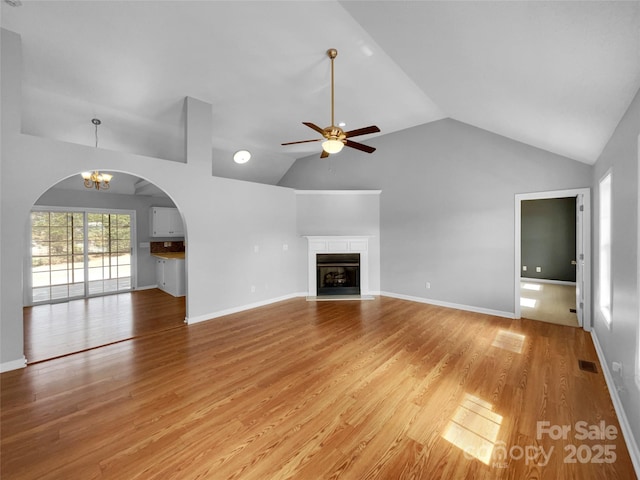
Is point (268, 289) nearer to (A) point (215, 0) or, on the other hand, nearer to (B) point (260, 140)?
(B) point (260, 140)

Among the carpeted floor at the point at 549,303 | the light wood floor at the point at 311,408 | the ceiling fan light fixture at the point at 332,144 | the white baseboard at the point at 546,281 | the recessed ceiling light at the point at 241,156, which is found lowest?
the light wood floor at the point at 311,408

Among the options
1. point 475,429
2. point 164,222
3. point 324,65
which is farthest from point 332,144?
point 164,222

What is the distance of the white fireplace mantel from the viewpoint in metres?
5.90

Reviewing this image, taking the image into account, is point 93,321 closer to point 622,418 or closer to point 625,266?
point 622,418

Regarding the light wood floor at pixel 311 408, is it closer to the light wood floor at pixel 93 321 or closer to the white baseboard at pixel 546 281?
the light wood floor at pixel 93 321

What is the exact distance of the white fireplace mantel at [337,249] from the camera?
590cm

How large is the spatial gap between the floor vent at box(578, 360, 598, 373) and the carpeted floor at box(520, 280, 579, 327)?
4.65ft

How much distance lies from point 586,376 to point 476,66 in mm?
3201

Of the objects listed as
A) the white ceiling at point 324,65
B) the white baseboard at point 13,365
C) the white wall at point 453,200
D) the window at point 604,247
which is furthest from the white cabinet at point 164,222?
the window at point 604,247

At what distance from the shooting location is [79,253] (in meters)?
6.12

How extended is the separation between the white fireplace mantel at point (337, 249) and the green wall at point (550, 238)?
5010 millimetres

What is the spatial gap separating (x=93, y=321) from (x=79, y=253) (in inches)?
105

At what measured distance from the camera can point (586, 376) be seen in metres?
2.65

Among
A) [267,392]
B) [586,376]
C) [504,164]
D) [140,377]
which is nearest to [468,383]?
[586,376]
